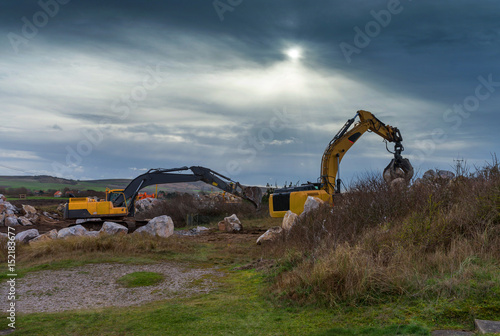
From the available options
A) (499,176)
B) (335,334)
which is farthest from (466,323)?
(499,176)

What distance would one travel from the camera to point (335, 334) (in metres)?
5.30

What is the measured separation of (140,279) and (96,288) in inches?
36.7

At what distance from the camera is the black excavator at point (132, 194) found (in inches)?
835

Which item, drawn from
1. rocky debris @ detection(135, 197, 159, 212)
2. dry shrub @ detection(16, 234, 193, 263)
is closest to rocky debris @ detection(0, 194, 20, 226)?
rocky debris @ detection(135, 197, 159, 212)

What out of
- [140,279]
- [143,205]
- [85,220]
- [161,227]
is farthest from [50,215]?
[140,279]

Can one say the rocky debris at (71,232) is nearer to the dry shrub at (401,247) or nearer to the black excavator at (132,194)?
the black excavator at (132,194)

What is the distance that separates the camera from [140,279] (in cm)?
962

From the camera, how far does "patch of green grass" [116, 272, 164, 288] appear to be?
9359mm

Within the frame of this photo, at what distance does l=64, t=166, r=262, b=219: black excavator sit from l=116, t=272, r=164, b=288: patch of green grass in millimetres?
12290

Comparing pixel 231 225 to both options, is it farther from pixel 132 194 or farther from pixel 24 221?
pixel 24 221

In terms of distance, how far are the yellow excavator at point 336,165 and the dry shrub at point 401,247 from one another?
6726 millimetres

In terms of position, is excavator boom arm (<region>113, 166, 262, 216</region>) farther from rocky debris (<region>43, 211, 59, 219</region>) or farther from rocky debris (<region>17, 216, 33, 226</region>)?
rocky debris (<region>43, 211, 59, 219</region>)

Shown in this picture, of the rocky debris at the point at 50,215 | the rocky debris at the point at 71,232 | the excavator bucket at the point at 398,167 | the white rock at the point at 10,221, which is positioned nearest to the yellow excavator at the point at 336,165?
the excavator bucket at the point at 398,167

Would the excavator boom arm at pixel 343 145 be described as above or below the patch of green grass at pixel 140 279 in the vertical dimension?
above
